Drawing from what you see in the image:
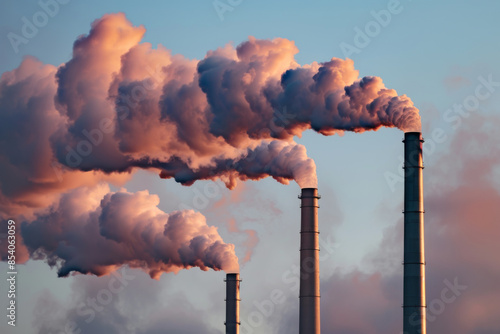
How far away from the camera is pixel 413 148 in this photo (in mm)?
61375

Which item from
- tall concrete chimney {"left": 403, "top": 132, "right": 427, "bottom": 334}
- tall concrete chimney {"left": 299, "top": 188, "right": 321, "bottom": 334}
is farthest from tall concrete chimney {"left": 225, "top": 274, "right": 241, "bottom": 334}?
tall concrete chimney {"left": 403, "top": 132, "right": 427, "bottom": 334}

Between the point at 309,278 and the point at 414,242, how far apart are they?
14645 millimetres

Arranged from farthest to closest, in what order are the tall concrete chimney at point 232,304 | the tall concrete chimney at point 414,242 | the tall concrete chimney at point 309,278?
the tall concrete chimney at point 232,304 < the tall concrete chimney at point 309,278 < the tall concrete chimney at point 414,242

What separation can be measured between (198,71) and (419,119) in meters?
16.5

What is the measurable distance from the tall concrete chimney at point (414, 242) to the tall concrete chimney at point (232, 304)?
3081 cm

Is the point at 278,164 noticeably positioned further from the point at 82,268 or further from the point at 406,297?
the point at 82,268

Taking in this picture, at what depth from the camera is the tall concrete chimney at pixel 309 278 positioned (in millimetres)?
74250

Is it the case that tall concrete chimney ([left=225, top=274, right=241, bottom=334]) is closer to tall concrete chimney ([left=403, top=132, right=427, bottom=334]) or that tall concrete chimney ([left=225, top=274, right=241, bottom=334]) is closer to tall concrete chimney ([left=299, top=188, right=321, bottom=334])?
tall concrete chimney ([left=299, top=188, right=321, bottom=334])

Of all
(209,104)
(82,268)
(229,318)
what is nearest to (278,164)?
(209,104)

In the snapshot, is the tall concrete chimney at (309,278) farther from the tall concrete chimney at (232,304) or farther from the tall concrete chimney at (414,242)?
the tall concrete chimney at (232,304)

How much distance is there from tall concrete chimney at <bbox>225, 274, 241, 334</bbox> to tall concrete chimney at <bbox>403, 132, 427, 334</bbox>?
101 feet

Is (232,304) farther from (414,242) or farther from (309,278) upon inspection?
(414,242)

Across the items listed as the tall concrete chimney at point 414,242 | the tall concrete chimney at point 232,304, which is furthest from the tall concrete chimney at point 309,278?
the tall concrete chimney at point 232,304

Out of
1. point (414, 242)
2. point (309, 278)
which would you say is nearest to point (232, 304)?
point (309, 278)
